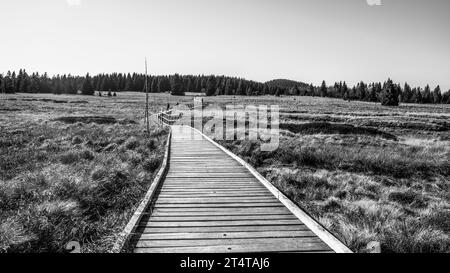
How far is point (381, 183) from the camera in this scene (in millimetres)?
10656

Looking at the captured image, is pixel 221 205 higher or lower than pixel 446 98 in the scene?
lower

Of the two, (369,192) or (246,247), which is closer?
(246,247)

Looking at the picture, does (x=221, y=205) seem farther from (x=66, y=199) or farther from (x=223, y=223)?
(x=66, y=199)

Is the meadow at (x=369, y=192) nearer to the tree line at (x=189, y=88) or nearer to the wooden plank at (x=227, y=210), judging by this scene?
the wooden plank at (x=227, y=210)

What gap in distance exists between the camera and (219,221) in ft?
17.1

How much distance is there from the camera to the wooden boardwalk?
430cm

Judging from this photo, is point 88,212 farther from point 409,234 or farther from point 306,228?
point 409,234

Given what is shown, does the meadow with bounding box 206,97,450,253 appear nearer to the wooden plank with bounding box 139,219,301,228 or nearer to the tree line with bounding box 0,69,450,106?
the wooden plank with bounding box 139,219,301,228

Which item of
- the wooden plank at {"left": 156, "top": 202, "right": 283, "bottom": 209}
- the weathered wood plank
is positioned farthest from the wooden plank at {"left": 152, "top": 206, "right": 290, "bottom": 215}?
the weathered wood plank

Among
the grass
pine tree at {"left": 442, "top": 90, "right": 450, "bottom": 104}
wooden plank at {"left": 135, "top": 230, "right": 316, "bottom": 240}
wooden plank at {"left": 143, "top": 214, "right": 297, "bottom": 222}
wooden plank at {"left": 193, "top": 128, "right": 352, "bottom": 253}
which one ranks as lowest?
the grass

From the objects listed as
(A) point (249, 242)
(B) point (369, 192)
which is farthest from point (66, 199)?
(B) point (369, 192)

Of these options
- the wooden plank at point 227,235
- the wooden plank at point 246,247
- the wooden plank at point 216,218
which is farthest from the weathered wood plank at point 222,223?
the wooden plank at point 246,247
